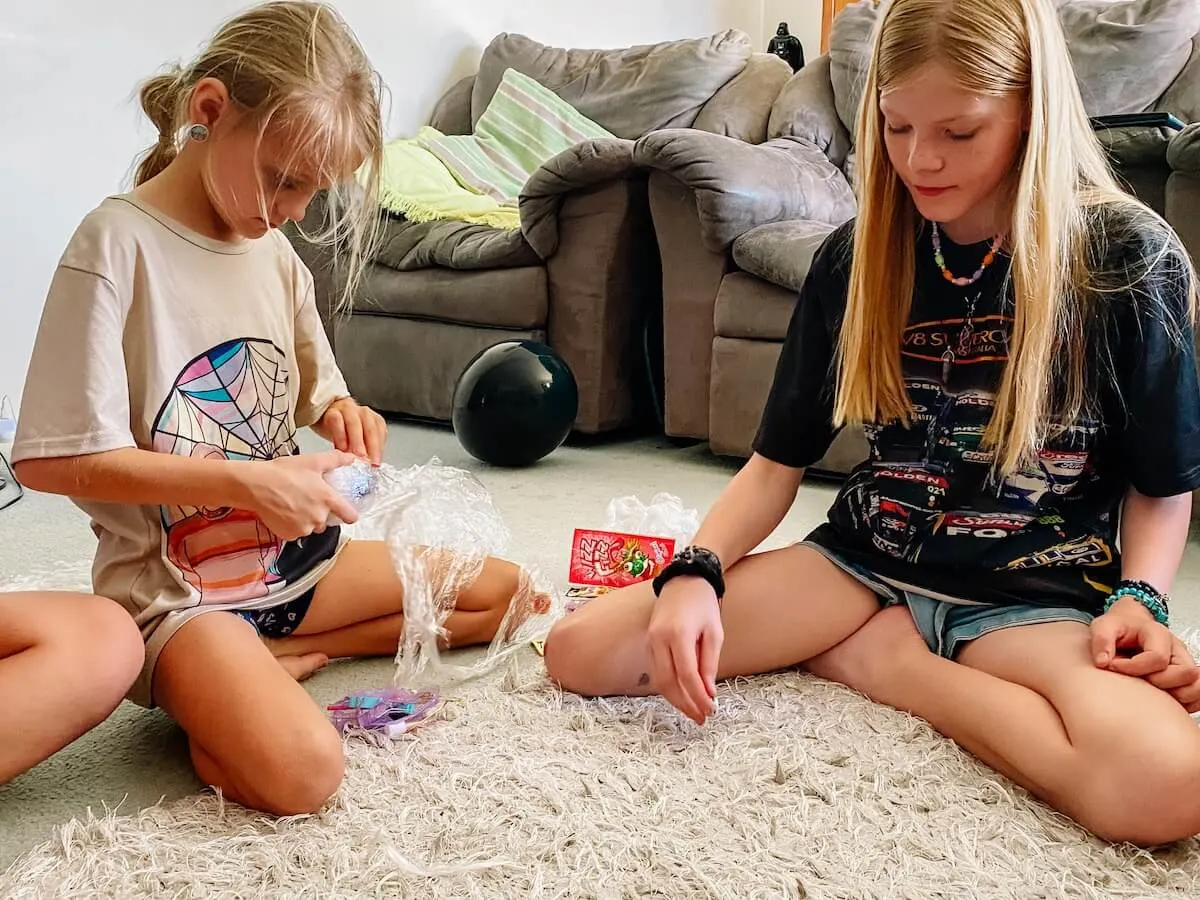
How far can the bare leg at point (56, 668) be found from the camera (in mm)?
913

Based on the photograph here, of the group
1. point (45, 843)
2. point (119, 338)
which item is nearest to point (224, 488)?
point (119, 338)

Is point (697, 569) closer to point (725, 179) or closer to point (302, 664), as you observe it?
point (302, 664)

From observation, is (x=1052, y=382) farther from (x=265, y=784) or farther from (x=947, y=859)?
(x=265, y=784)

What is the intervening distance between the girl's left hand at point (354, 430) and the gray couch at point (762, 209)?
1042 mm

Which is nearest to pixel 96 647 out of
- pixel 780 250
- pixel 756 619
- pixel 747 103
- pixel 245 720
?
pixel 245 720

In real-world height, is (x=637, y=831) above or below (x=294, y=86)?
below

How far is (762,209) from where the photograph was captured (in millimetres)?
2195

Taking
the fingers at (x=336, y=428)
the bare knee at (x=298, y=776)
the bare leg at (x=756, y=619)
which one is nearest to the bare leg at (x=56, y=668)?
the bare knee at (x=298, y=776)

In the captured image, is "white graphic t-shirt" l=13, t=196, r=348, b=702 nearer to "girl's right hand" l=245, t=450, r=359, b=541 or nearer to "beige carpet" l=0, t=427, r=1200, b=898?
"girl's right hand" l=245, t=450, r=359, b=541

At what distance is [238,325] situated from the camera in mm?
1107

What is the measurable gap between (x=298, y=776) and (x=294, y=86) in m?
0.59

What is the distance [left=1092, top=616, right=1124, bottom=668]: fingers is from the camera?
3.02 ft

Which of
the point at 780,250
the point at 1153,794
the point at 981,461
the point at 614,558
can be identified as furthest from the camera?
the point at 780,250

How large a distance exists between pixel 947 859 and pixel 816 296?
557 mm
